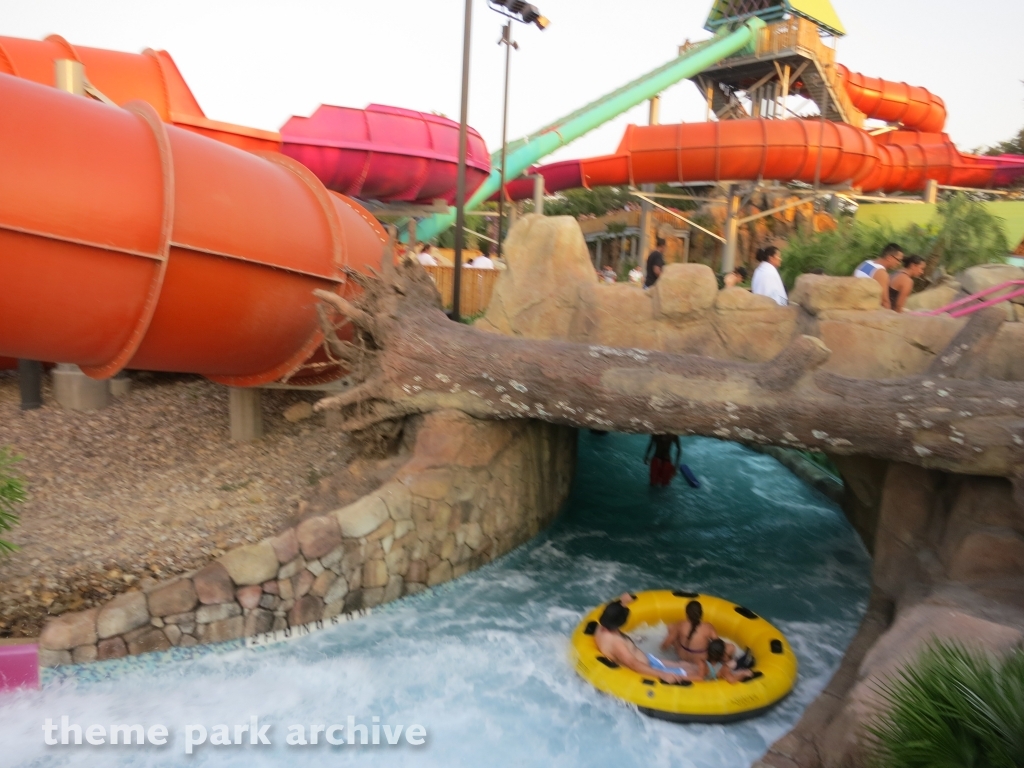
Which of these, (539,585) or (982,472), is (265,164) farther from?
(982,472)

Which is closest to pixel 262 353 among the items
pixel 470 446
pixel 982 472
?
pixel 470 446

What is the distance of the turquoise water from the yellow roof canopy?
55.4 ft

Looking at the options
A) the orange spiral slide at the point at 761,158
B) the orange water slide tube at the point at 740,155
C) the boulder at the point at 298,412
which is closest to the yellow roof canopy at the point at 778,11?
the orange spiral slide at the point at 761,158

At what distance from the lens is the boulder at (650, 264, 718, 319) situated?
5.66 metres

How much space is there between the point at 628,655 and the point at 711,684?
0.53 m

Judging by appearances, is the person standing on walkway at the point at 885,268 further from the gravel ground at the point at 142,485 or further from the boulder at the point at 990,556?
the gravel ground at the point at 142,485

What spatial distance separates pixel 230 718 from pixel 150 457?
2931 mm

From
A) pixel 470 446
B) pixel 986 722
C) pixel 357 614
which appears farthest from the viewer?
pixel 470 446

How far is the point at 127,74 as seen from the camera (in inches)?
366

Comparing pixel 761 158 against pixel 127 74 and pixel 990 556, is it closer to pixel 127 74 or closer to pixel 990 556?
pixel 127 74

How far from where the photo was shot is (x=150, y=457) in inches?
253

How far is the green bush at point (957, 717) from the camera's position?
8.43ft

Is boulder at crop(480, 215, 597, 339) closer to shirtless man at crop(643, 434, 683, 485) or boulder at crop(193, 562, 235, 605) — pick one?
shirtless man at crop(643, 434, 683, 485)

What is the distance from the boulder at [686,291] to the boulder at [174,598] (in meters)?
3.89
